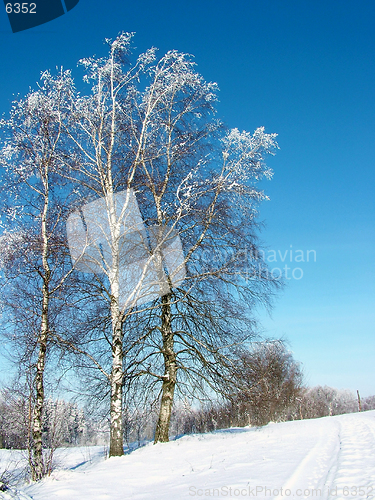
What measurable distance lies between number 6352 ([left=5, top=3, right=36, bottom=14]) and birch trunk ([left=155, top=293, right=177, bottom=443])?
6601mm

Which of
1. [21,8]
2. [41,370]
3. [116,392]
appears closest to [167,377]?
[116,392]

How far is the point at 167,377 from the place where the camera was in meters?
9.68

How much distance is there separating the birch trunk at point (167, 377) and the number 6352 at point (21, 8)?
6.60 meters

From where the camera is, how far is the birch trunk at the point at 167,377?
9.35m

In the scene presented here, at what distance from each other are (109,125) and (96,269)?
12.9 feet

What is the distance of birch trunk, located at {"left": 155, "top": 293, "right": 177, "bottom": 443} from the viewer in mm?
9352

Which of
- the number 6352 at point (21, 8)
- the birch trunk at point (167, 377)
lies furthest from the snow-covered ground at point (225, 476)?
the number 6352 at point (21, 8)

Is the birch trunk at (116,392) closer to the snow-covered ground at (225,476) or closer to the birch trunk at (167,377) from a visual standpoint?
the snow-covered ground at (225,476)

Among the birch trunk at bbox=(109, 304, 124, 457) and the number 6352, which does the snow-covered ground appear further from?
the number 6352

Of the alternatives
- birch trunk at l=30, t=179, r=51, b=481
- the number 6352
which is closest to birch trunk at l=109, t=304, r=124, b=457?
birch trunk at l=30, t=179, r=51, b=481

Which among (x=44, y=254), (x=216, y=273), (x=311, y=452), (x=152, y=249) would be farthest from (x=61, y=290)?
(x=311, y=452)

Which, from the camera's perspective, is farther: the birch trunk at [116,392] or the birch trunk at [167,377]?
the birch trunk at [167,377]

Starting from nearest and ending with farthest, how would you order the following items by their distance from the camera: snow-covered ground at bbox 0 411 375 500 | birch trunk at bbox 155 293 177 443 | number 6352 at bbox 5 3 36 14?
snow-covered ground at bbox 0 411 375 500, number 6352 at bbox 5 3 36 14, birch trunk at bbox 155 293 177 443

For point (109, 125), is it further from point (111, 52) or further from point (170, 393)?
point (170, 393)
